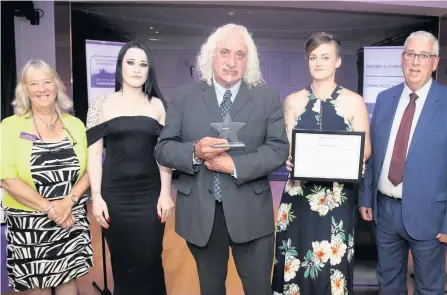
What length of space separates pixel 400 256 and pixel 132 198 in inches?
57.8

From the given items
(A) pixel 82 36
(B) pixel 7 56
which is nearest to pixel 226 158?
(A) pixel 82 36

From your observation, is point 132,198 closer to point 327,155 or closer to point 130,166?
point 130,166

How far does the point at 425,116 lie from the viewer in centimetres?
197

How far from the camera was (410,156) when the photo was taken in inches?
77.8

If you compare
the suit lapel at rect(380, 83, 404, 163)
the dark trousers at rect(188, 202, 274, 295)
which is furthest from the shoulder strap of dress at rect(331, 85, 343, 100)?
the dark trousers at rect(188, 202, 274, 295)

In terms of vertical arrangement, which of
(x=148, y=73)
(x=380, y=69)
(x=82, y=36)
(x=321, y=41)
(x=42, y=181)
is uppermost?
(x=82, y=36)

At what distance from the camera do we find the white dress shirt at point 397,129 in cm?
204

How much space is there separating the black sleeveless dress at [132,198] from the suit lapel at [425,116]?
128 centimetres

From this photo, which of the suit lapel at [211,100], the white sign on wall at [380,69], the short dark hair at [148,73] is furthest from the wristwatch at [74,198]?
the white sign on wall at [380,69]

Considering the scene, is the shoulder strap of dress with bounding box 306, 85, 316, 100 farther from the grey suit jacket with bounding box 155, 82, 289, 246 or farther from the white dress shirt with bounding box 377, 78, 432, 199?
the white dress shirt with bounding box 377, 78, 432, 199

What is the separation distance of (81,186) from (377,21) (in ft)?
12.6

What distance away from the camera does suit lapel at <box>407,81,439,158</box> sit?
6.44 feet

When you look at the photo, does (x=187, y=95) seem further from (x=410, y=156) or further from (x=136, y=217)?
(x=410, y=156)

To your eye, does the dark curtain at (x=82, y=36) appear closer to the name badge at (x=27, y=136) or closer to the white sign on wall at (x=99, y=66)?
the white sign on wall at (x=99, y=66)
